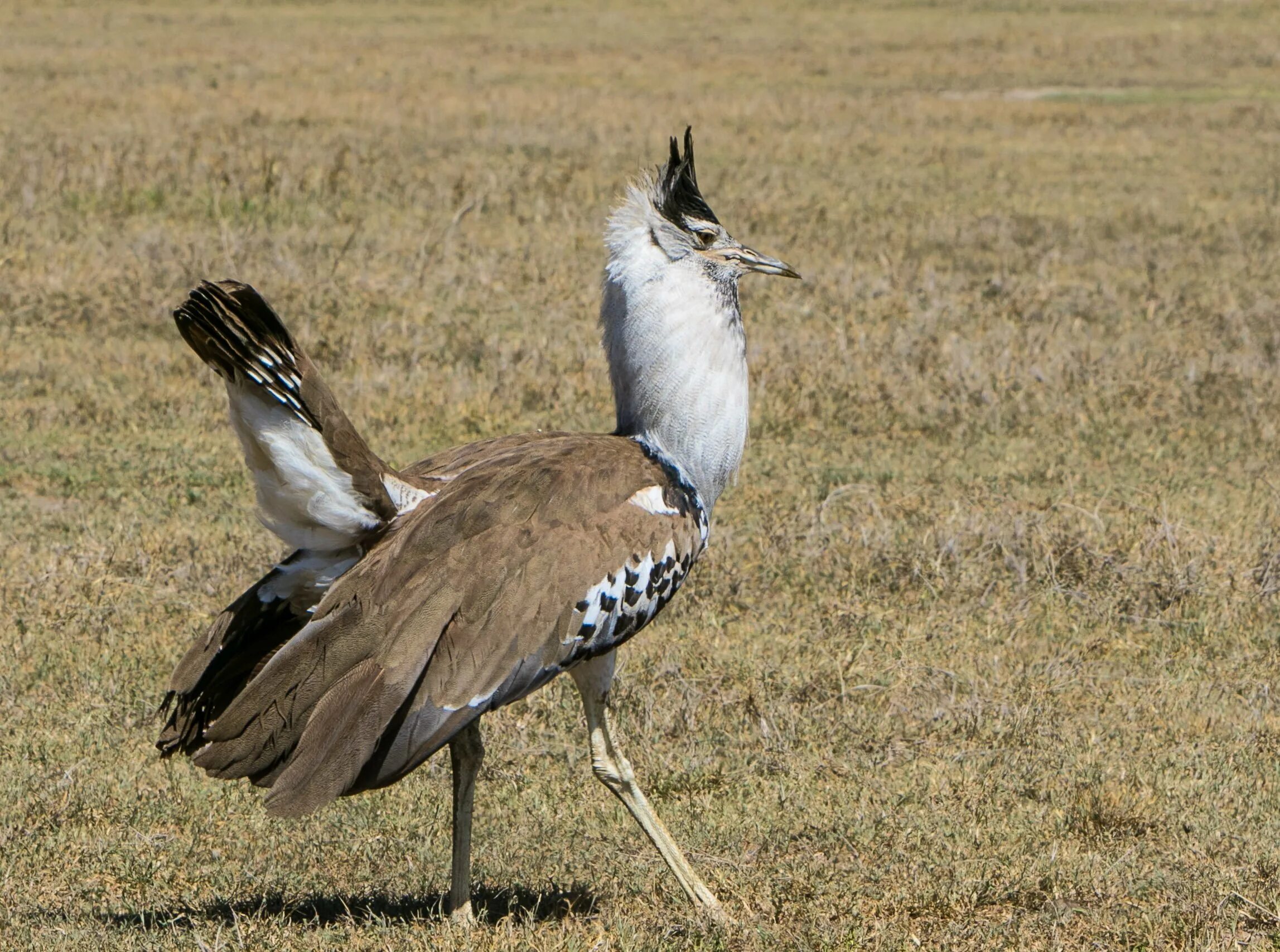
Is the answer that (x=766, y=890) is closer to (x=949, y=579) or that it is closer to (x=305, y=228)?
(x=949, y=579)

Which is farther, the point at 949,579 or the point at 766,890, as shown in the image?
the point at 949,579

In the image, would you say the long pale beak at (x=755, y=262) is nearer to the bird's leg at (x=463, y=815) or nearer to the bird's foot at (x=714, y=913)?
the bird's leg at (x=463, y=815)

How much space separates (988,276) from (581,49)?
19.1 m

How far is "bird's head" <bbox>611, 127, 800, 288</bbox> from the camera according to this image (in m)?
4.51

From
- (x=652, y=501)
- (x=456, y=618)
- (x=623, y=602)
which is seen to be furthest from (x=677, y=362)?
(x=456, y=618)

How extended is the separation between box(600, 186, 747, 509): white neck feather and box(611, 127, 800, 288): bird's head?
1 centimetres

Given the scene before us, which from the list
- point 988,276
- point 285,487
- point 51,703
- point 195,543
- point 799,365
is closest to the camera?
point 285,487

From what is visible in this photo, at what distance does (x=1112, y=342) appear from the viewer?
35.0ft

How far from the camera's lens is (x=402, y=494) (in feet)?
13.4

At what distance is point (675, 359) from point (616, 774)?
1099 millimetres

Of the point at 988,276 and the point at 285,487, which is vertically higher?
the point at 285,487

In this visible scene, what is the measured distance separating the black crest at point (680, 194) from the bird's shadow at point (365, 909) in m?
1.84

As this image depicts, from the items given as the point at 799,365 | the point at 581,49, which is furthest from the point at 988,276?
the point at 581,49

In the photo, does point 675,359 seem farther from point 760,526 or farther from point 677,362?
point 760,526
